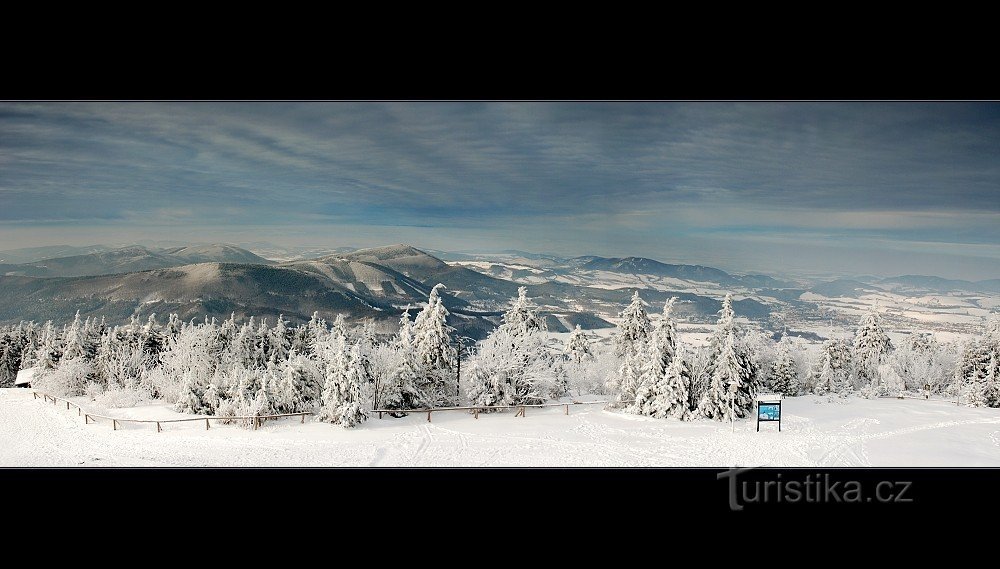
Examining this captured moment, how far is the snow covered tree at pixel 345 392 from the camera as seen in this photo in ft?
35.6

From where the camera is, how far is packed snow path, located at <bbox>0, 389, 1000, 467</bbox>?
285 inches

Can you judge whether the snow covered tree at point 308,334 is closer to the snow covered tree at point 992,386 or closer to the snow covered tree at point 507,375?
the snow covered tree at point 507,375

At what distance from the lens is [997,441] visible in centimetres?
840

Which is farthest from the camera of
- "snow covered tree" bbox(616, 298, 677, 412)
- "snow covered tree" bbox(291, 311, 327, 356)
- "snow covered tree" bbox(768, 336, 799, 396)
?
"snow covered tree" bbox(768, 336, 799, 396)

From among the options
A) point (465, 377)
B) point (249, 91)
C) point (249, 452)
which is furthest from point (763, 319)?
point (249, 91)

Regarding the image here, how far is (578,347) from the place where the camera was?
69.5 feet

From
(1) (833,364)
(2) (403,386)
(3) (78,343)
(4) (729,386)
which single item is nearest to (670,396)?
(4) (729,386)

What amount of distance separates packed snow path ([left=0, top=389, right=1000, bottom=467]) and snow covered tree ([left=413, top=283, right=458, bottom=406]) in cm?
208

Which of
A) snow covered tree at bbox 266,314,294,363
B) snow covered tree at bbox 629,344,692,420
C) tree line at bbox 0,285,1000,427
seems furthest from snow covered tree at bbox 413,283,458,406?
snow covered tree at bbox 629,344,692,420

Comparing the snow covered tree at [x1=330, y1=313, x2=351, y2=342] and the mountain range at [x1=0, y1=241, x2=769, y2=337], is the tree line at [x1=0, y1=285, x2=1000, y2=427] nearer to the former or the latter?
the snow covered tree at [x1=330, y1=313, x2=351, y2=342]

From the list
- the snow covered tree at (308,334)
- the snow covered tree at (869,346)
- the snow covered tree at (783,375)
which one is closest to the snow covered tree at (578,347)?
the snow covered tree at (783,375)

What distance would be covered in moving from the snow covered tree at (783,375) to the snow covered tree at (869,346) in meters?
4.13

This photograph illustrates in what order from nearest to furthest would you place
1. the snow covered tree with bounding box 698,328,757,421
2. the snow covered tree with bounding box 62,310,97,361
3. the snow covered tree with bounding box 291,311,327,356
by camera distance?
the snow covered tree with bounding box 698,328,757,421
the snow covered tree with bounding box 291,311,327,356
the snow covered tree with bounding box 62,310,97,361

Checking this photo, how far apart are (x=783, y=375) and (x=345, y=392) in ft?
52.7
